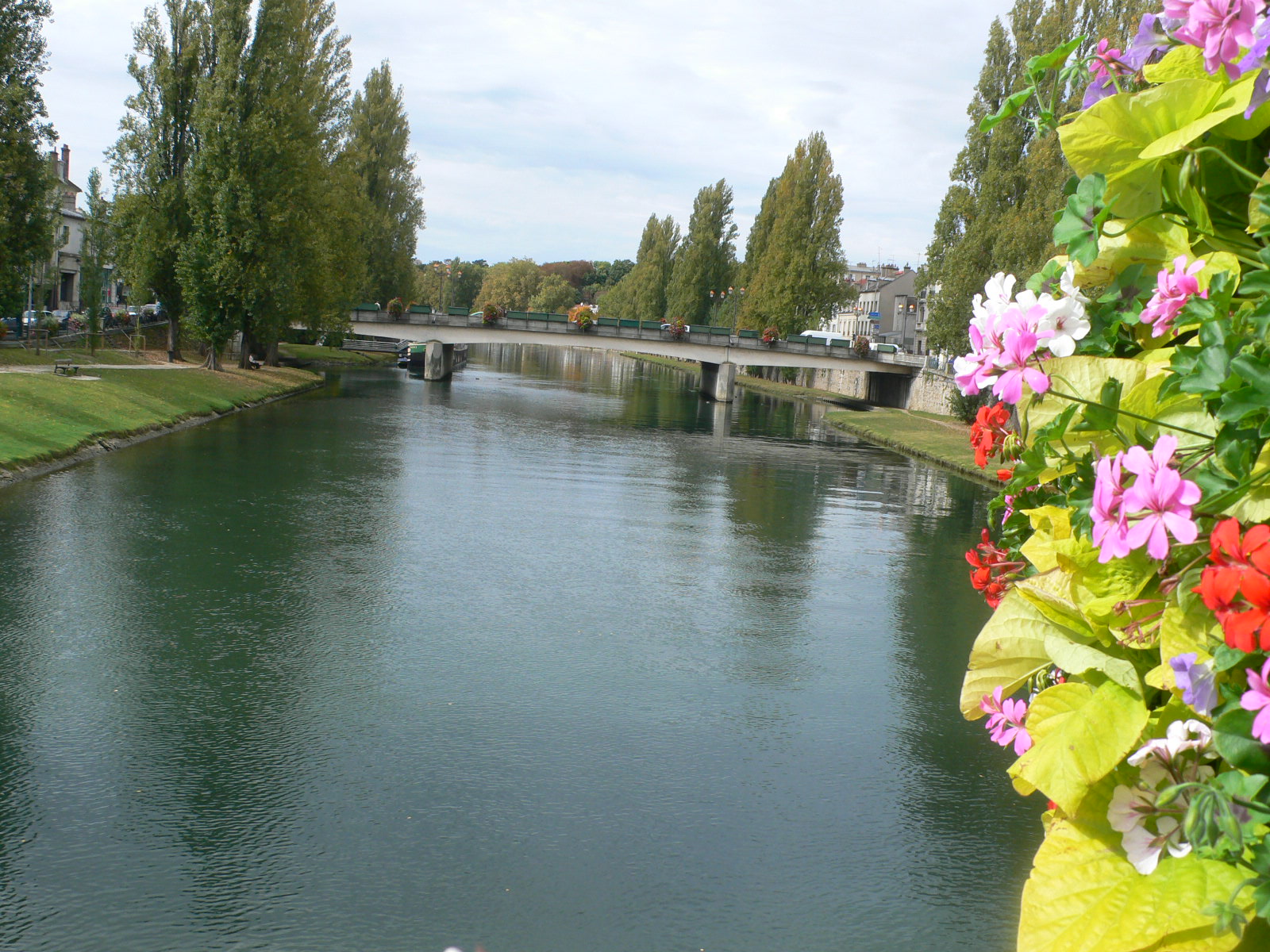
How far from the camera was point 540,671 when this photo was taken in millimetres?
10383

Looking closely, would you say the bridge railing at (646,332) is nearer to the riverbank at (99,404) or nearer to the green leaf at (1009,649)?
the riverbank at (99,404)

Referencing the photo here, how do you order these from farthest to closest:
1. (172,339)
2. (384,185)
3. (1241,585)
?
(384,185)
(172,339)
(1241,585)

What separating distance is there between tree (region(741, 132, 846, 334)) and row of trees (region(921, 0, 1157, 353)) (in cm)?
2249

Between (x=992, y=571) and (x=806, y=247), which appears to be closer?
(x=992, y=571)

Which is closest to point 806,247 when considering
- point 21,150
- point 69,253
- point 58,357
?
point 58,357

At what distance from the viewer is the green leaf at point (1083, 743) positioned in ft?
8.35

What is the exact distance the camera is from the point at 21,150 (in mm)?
30766

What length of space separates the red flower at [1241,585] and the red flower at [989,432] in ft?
3.87

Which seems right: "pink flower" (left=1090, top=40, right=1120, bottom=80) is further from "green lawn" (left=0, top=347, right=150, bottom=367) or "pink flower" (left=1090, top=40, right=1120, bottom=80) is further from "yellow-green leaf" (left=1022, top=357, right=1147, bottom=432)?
"green lawn" (left=0, top=347, right=150, bottom=367)

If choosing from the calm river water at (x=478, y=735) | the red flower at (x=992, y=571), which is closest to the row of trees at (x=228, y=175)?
the calm river water at (x=478, y=735)

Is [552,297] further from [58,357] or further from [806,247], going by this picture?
[58,357]

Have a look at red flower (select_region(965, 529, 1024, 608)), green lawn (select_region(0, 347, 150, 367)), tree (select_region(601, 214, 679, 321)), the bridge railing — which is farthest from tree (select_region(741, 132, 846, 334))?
red flower (select_region(965, 529, 1024, 608))

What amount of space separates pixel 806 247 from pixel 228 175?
4068 centimetres

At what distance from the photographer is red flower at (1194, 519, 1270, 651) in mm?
2029
